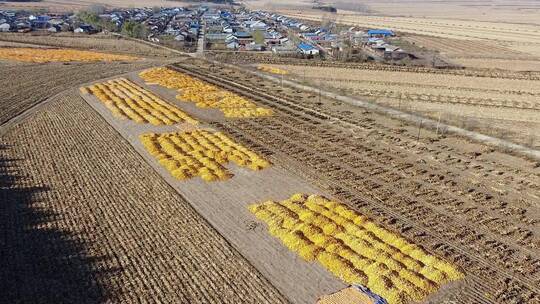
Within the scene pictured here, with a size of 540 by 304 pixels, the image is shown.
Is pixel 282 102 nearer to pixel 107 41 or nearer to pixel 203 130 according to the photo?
pixel 203 130

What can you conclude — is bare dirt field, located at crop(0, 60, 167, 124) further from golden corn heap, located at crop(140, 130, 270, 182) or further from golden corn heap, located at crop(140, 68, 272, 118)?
golden corn heap, located at crop(140, 130, 270, 182)

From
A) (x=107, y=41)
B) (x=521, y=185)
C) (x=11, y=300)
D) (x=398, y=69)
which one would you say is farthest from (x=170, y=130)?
(x=107, y=41)

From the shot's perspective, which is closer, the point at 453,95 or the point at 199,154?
the point at 199,154

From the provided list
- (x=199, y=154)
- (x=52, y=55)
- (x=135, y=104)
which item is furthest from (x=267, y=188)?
(x=52, y=55)

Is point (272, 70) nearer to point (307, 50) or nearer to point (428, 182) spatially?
point (307, 50)

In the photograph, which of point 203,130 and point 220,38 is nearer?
point 203,130

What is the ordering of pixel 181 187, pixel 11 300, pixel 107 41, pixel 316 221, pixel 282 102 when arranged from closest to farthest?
1. pixel 11 300
2. pixel 316 221
3. pixel 181 187
4. pixel 282 102
5. pixel 107 41

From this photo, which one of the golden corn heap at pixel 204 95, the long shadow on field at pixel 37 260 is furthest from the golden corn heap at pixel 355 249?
the golden corn heap at pixel 204 95
